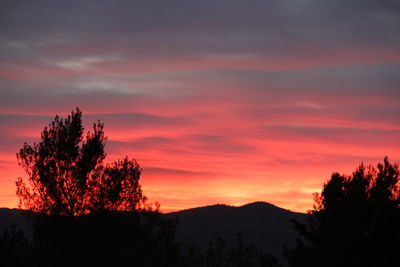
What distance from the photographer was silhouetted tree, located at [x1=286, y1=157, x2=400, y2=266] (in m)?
47.9

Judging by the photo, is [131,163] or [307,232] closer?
[131,163]

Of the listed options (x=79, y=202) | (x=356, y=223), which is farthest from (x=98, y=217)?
(x=356, y=223)

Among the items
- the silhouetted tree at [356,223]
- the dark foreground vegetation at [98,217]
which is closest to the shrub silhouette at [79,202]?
the dark foreground vegetation at [98,217]

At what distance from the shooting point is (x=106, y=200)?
47.2m

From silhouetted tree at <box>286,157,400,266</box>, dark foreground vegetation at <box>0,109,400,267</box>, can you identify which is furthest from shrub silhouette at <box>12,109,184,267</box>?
silhouetted tree at <box>286,157,400,266</box>

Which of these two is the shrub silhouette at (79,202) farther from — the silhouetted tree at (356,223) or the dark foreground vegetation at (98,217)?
the silhouetted tree at (356,223)

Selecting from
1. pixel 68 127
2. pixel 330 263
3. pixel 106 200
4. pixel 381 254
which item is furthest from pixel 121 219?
pixel 381 254

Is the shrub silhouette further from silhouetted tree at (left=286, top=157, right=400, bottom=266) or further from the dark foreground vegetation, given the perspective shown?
silhouetted tree at (left=286, top=157, right=400, bottom=266)

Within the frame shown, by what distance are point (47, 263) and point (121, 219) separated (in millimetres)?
6884

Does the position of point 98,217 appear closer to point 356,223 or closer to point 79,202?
point 79,202

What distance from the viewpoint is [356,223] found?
161 feet

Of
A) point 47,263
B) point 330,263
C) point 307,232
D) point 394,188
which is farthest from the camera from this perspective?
point 307,232

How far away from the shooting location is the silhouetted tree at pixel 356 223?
47.9 meters

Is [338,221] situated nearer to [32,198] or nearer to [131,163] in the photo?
[131,163]
